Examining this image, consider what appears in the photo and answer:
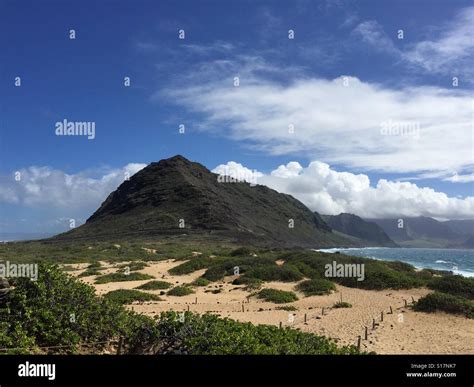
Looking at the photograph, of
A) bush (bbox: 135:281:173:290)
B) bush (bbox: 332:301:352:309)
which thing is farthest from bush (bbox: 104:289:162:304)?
bush (bbox: 332:301:352:309)

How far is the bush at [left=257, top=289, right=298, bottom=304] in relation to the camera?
2859 cm

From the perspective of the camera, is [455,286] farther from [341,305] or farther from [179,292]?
[179,292]

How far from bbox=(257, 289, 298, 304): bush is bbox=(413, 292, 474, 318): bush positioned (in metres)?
8.33

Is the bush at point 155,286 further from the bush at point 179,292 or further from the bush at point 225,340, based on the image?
the bush at point 225,340

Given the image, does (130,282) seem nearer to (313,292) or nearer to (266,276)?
(266,276)

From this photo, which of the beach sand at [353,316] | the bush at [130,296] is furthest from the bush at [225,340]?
the bush at [130,296]

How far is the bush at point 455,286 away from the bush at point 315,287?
8149mm

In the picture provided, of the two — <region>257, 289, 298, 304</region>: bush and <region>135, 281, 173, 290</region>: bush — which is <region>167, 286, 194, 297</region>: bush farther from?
<region>257, 289, 298, 304</region>: bush

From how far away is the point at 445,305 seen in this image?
24.5 m

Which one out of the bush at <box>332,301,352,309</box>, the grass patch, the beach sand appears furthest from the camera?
the bush at <box>332,301,352,309</box>

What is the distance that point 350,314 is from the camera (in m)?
24.8
